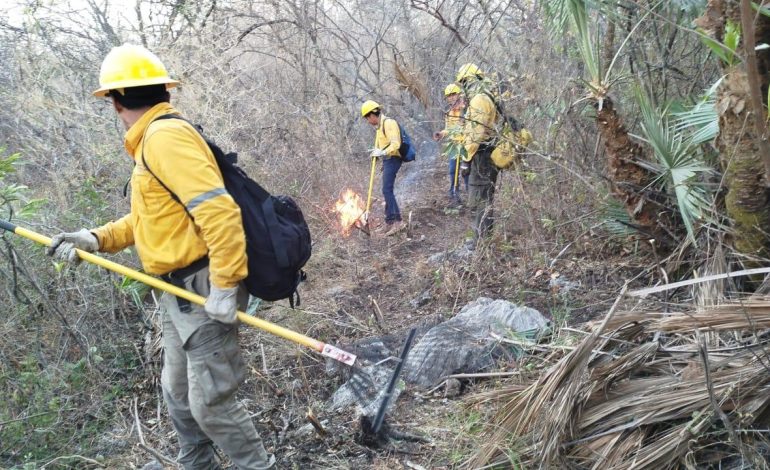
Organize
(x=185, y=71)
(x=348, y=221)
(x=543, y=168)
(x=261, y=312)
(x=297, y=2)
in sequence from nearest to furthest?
(x=261, y=312)
(x=543, y=168)
(x=185, y=71)
(x=348, y=221)
(x=297, y=2)

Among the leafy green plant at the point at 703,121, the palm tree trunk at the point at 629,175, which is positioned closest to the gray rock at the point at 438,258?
the palm tree trunk at the point at 629,175

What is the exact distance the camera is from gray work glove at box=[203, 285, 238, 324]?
9.30 ft

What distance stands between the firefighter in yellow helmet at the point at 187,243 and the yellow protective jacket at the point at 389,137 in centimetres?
599

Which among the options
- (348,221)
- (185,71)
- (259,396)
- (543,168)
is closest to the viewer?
(259,396)

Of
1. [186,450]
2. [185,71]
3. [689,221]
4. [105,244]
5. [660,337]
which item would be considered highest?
[185,71]

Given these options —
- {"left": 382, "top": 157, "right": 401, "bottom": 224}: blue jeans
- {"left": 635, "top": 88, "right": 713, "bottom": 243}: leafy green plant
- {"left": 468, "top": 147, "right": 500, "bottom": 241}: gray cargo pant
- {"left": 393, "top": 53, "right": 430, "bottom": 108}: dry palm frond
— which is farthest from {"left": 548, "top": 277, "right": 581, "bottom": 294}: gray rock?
{"left": 393, "top": 53, "right": 430, "bottom": 108}: dry palm frond

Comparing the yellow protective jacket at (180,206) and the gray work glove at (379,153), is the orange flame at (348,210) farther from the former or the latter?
the yellow protective jacket at (180,206)

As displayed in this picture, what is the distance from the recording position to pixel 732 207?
369cm

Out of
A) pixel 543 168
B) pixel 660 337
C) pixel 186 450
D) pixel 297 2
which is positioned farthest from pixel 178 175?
pixel 297 2

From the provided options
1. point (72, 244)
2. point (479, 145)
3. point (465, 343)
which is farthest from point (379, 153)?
point (72, 244)

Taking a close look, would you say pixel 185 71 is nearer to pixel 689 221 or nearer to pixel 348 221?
pixel 348 221

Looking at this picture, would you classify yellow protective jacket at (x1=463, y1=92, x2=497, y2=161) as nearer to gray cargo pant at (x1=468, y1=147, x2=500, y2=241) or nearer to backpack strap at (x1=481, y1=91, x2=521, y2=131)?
backpack strap at (x1=481, y1=91, x2=521, y2=131)

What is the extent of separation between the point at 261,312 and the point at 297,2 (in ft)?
25.1

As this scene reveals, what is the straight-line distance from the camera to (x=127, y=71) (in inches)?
114
